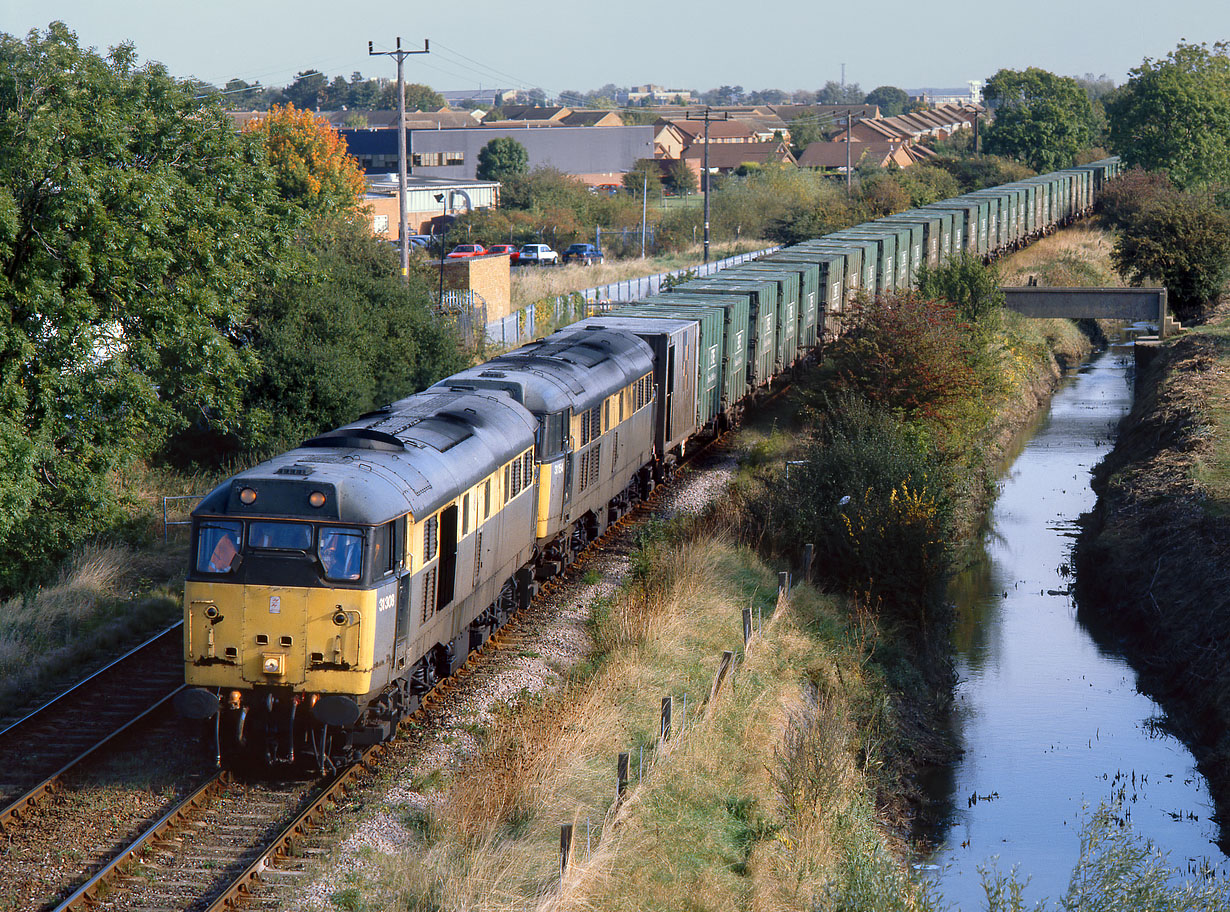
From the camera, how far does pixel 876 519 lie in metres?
22.3

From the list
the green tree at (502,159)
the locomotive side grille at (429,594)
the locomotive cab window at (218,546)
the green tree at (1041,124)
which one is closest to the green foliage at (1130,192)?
the green tree at (1041,124)

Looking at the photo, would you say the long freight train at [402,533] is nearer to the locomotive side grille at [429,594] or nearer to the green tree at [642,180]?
the locomotive side grille at [429,594]

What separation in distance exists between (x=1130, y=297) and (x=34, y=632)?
39364mm

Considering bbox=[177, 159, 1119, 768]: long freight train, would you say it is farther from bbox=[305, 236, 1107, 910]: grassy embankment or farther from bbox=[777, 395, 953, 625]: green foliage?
bbox=[777, 395, 953, 625]: green foliage

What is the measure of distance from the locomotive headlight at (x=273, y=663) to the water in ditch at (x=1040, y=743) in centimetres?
698

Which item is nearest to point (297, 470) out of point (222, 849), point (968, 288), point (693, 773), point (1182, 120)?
point (222, 849)

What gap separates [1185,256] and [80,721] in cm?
4798

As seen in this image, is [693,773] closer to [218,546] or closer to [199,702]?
[199,702]

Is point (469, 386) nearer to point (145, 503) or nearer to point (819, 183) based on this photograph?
point (145, 503)

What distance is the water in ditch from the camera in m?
17.0

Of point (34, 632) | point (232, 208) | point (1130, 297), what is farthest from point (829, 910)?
point (1130, 297)

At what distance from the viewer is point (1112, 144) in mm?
89312

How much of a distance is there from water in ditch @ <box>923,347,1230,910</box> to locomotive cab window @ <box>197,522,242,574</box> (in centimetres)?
779

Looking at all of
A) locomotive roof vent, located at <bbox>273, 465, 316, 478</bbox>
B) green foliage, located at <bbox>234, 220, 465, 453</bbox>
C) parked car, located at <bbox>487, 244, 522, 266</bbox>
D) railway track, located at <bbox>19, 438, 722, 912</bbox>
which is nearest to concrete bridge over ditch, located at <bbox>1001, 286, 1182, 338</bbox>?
green foliage, located at <bbox>234, 220, 465, 453</bbox>
